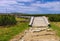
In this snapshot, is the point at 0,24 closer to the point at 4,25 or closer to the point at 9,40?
the point at 4,25

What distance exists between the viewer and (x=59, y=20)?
30.3 meters

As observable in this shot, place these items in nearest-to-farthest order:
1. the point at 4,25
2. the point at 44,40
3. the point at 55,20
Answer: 1. the point at 44,40
2. the point at 4,25
3. the point at 55,20

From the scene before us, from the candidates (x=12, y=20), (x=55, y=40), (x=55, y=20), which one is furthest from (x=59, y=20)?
(x=55, y=40)

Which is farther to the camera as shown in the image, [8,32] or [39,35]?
[8,32]

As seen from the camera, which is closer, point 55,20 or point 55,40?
point 55,40

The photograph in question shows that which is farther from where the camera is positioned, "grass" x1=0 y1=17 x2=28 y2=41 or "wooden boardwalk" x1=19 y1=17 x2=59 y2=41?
"grass" x1=0 y1=17 x2=28 y2=41

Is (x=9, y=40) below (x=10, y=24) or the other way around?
the other way around

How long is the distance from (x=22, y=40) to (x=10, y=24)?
1105 centimetres

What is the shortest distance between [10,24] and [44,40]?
11637 mm

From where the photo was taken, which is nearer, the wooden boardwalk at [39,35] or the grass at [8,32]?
the wooden boardwalk at [39,35]

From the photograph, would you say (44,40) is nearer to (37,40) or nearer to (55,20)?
(37,40)

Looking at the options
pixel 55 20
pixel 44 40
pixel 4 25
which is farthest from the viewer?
pixel 55 20

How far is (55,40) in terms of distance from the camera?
12.2 metres

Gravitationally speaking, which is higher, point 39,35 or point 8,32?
point 39,35
